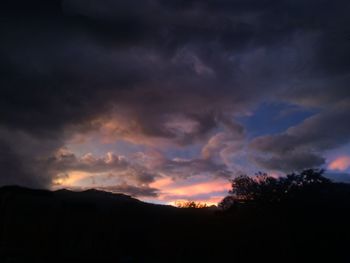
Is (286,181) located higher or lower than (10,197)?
higher

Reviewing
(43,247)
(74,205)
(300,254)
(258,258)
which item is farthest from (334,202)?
(43,247)

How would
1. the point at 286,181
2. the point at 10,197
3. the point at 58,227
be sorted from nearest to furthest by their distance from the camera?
1. the point at 10,197
2. the point at 58,227
3. the point at 286,181

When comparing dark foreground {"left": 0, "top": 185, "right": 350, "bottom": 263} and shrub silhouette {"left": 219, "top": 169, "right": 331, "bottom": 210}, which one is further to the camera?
shrub silhouette {"left": 219, "top": 169, "right": 331, "bottom": 210}

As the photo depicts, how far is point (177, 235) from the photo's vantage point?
84.5ft

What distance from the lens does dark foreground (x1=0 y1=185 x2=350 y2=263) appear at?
2241 cm

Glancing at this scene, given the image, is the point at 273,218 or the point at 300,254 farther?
the point at 273,218

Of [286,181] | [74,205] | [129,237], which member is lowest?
[129,237]

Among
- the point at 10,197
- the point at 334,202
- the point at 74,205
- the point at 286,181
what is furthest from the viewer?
the point at 286,181

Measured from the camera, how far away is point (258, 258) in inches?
893

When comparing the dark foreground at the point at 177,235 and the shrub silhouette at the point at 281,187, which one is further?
the shrub silhouette at the point at 281,187

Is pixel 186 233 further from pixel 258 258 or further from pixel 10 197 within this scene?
pixel 10 197

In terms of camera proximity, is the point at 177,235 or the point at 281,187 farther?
the point at 281,187

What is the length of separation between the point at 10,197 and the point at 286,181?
88.6 feet

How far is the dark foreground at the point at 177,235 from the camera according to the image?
882 inches
